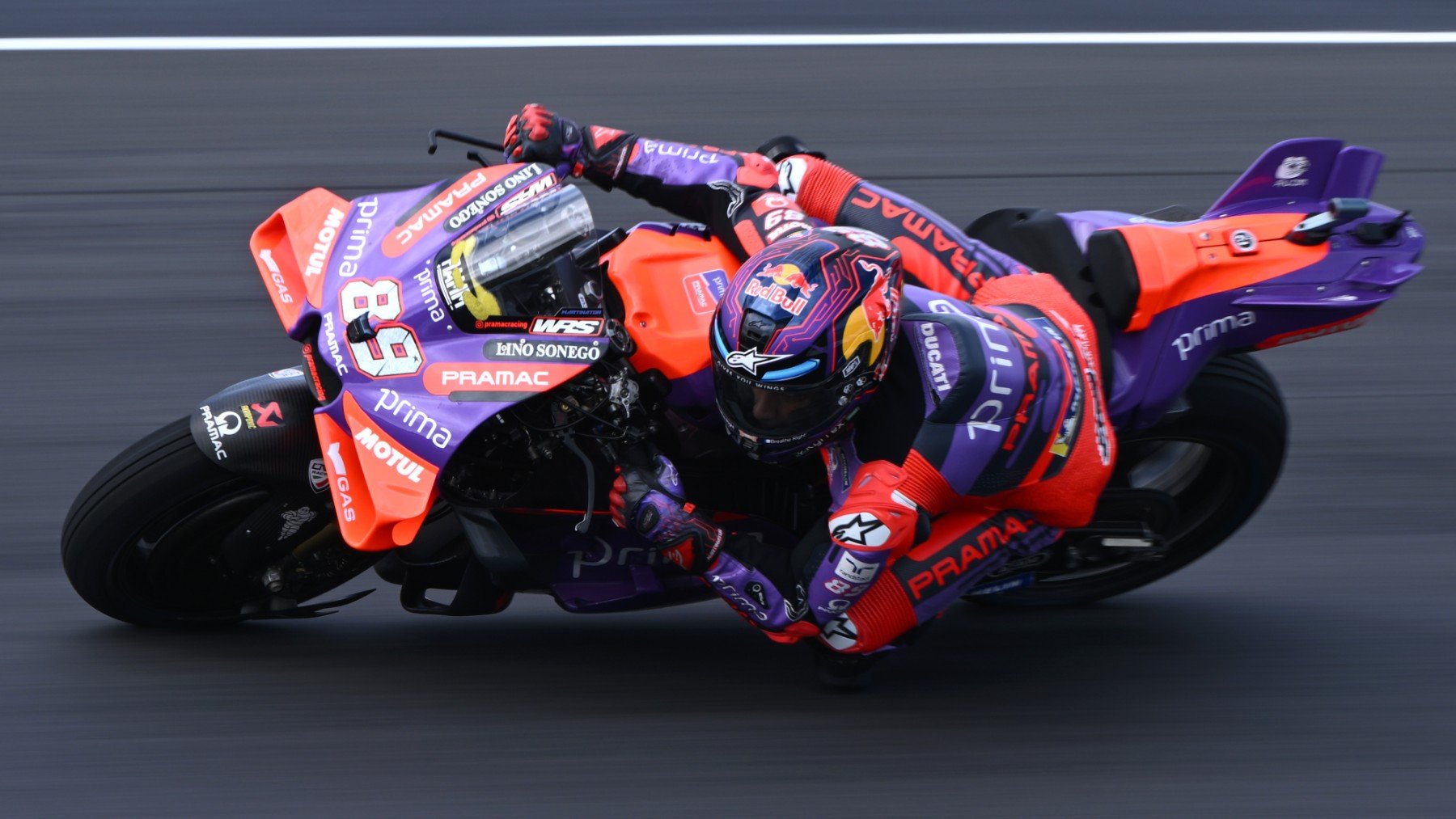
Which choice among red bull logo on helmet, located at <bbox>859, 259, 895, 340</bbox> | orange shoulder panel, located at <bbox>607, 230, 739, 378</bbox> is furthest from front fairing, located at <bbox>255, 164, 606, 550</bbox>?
red bull logo on helmet, located at <bbox>859, 259, 895, 340</bbox>

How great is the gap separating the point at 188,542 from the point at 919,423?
5.25 ft

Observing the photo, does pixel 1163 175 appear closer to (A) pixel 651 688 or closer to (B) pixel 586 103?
(B) pixel 586 103

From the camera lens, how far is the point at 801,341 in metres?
3.05

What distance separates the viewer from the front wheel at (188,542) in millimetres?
3416

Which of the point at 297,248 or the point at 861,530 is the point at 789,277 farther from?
the point at 297,248

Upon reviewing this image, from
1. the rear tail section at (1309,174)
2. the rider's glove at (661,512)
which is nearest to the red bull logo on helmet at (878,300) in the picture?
the rider's glove at (661,512)

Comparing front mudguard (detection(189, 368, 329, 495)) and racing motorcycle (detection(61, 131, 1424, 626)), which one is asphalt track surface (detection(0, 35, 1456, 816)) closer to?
racing motorcycle (detection(61, 131, 1424, 626))

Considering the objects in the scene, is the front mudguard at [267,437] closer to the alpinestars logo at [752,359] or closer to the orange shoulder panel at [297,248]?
the orange shoulder panel at [297,248]

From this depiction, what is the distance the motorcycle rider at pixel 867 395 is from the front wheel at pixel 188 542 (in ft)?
2.55

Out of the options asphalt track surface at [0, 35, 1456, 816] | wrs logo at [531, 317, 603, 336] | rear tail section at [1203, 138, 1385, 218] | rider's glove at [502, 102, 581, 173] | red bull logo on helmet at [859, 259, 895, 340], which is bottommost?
asphalt track surface at [0, 35, 1456, 816]

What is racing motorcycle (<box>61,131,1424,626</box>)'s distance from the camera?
122 inches

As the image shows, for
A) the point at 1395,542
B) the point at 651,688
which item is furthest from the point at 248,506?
the point at 1395,542

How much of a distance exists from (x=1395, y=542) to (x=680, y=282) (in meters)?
2.39

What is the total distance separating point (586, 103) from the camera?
21.9 ft
